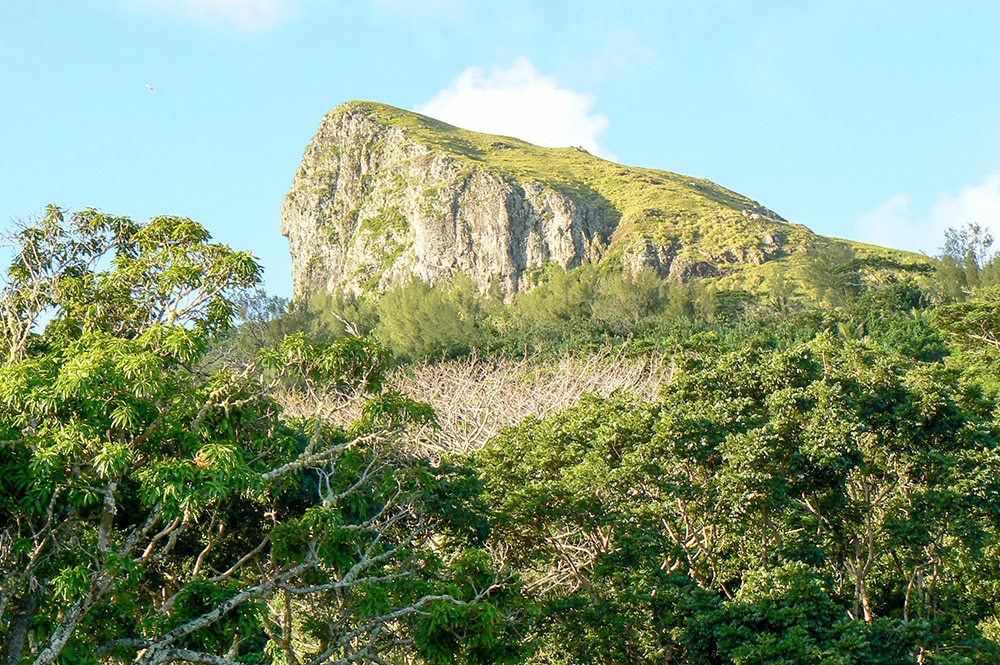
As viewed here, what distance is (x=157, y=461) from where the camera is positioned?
725 cm

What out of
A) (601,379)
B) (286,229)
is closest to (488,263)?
(286,229)

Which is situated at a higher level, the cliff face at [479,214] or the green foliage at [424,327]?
the cliff face at [479,214]

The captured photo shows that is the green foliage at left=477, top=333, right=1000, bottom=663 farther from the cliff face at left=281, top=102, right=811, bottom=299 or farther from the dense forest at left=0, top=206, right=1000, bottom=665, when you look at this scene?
the cliff face at left=281, top=102, right=811, bottom=299

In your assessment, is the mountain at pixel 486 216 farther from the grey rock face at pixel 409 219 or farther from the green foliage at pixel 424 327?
the green foliage at pixel 424 327

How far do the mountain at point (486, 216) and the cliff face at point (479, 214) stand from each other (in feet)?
0.50

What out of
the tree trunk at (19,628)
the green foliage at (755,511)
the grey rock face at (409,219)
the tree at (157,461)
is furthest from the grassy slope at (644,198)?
the tree trunk at (19,628)

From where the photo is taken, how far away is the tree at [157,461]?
269 inches

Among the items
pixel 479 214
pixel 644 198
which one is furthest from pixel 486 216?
pixel 644 198

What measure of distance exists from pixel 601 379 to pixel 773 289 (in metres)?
33.6

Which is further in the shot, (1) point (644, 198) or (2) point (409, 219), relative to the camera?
(2) point (409, 219)

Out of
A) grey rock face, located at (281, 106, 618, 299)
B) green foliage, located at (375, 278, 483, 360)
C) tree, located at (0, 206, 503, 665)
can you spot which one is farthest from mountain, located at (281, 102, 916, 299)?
tree, located at (0, 206, 503, 665)

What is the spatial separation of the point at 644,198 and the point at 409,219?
1014 inches

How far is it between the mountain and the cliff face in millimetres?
152

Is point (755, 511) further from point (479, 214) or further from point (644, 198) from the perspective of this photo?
point (644, 198)
